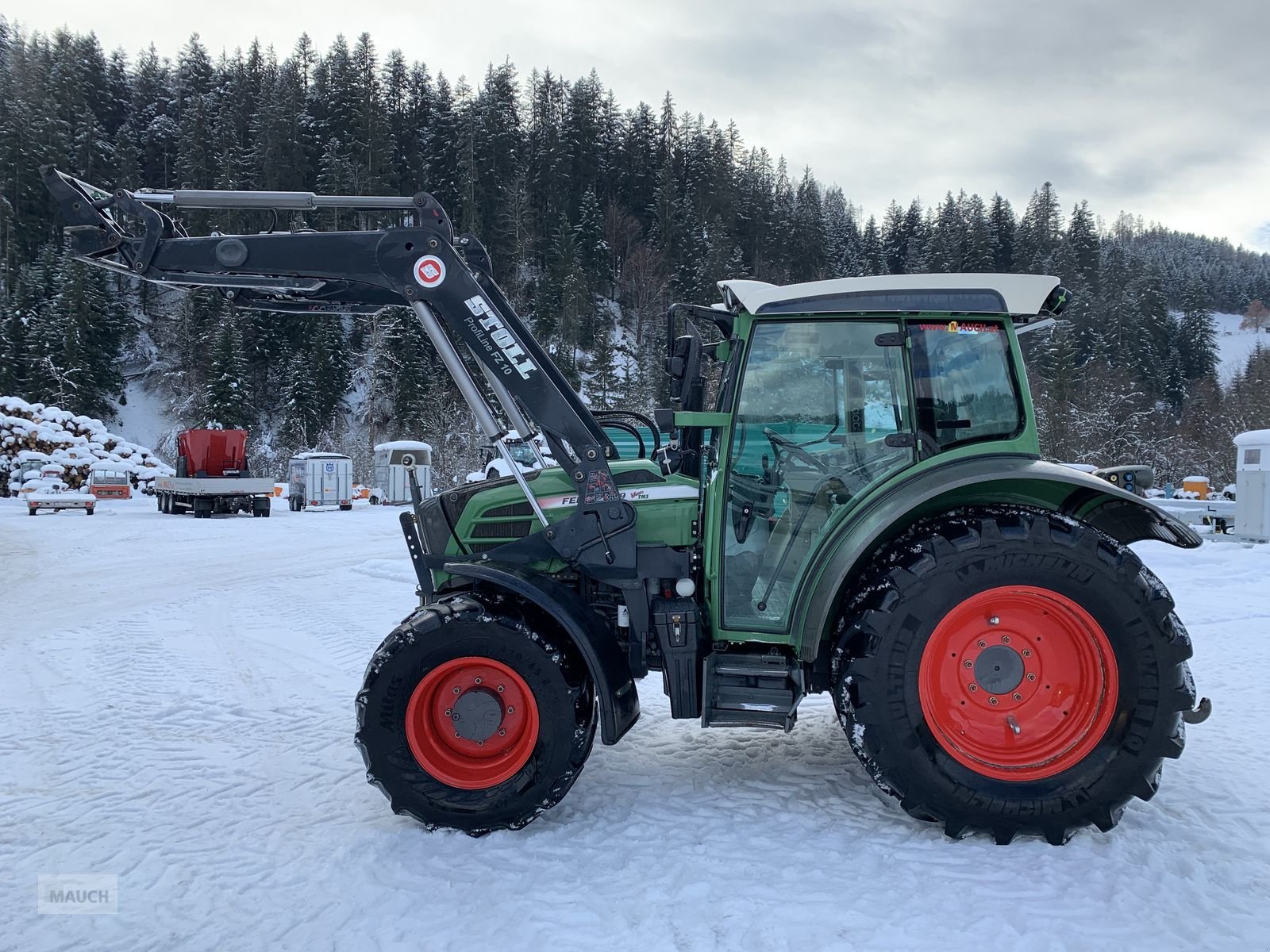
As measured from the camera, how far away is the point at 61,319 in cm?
3738

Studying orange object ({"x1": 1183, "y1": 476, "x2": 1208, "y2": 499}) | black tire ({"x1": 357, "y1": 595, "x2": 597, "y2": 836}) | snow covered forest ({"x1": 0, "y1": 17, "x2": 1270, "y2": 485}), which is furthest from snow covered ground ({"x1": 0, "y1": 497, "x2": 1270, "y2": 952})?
snow covered forest ({"x1": 0, "y1": 17, "x2": 1270, "y2": 485})

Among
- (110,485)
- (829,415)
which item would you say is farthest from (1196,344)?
(829,415)

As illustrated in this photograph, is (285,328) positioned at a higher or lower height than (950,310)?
higher

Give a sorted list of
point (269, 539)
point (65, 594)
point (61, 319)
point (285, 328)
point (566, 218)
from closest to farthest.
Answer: point (65, 594) < point (269, 539) < point (61, 319) < point (285, 328) < point (566, 218)

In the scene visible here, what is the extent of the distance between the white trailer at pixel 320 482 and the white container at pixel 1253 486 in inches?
853

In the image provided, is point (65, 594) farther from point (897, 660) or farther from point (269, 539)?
point (897, 660)

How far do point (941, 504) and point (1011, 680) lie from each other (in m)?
0.80

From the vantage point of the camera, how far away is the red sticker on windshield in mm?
3748

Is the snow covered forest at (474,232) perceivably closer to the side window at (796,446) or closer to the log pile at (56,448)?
the log pile at (56,448)

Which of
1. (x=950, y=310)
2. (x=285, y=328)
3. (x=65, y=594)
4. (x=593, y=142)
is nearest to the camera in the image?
(x=950, y=310)

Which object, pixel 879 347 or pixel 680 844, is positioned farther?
pixel 879 347

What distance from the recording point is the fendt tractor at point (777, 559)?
10.5 feet

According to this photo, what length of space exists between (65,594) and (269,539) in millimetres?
5822

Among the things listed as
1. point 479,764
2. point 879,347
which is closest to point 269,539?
point 479,764
